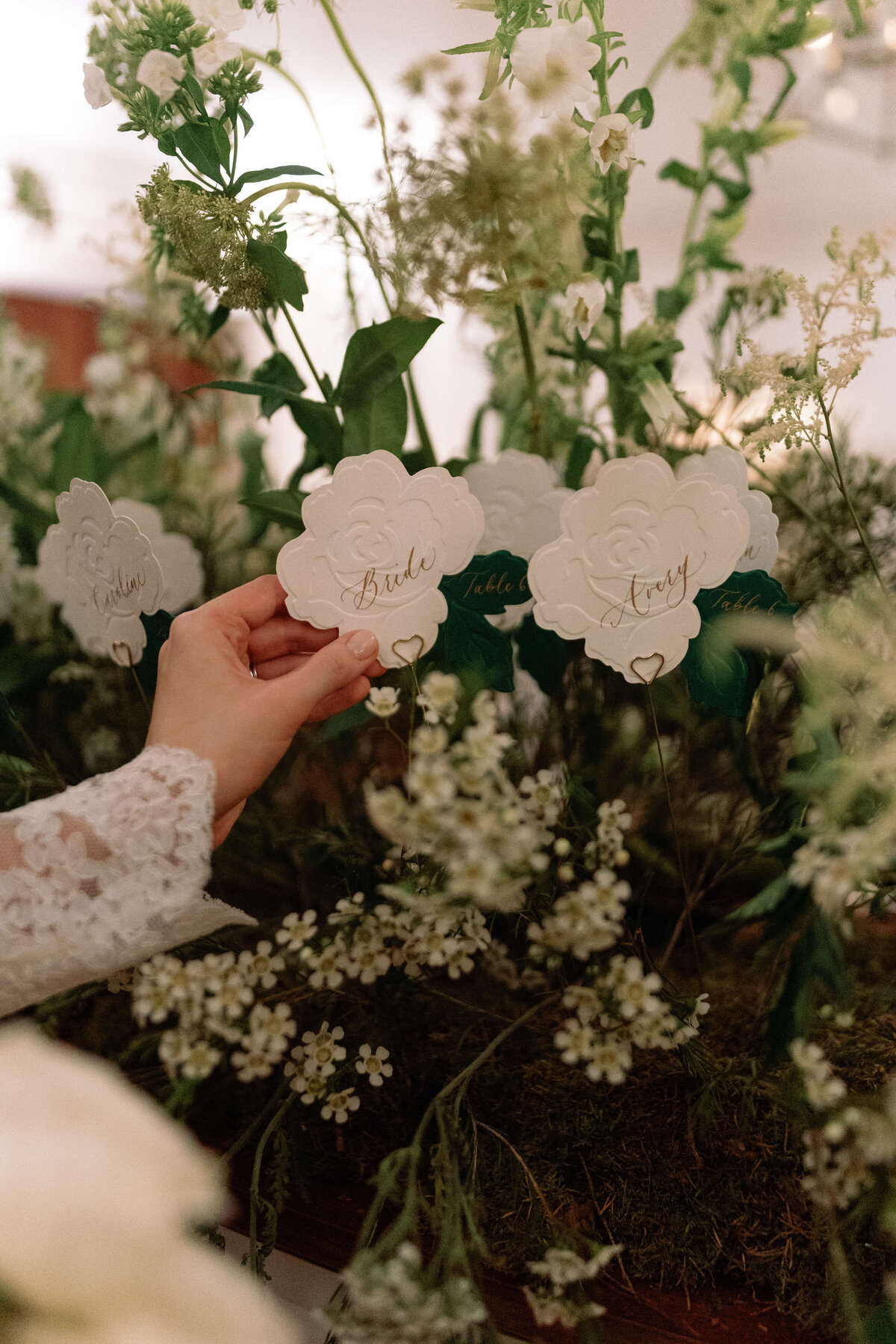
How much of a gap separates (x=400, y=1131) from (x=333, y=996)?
100 mm

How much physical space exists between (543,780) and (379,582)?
134mm

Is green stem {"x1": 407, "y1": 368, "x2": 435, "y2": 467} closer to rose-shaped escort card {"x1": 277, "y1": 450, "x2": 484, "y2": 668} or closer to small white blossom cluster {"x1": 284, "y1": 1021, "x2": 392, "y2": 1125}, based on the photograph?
rose-shaped escort card {"x1": 277, "y1": 450, "x2": 484, "y2": 668}

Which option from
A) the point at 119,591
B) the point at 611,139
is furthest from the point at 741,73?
the point at 119,591

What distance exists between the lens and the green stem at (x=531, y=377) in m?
0.53

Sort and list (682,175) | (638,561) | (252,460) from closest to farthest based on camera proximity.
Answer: (638,561)
(682,175)
(252,460)

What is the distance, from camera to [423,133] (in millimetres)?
495

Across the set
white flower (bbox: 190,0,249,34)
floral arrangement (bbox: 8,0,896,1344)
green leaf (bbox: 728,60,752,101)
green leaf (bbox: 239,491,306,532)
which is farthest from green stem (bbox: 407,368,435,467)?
green leaf (bbox: 728,60,752,101)

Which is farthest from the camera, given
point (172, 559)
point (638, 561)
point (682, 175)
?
point (682, 175)

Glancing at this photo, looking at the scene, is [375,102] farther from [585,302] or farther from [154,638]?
[154,638]

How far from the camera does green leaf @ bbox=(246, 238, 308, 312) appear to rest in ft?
1.51

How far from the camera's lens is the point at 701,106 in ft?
3.09

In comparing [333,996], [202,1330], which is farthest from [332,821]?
[202,1330]

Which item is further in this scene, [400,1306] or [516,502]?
[516,502]

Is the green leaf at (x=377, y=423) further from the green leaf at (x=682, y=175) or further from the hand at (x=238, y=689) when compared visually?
the green leaf at (x=682, y=175)
